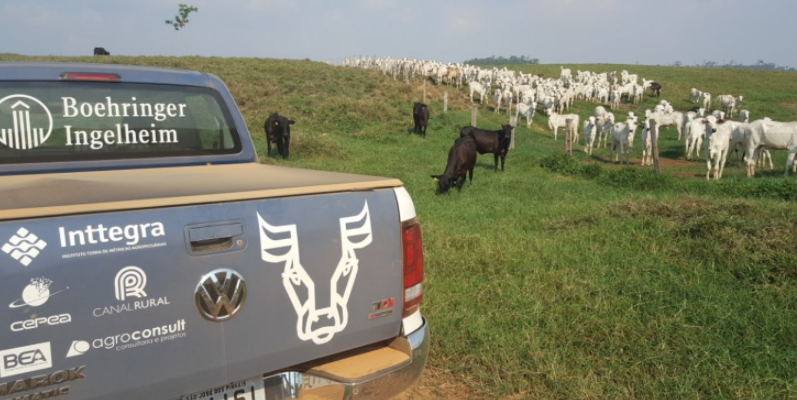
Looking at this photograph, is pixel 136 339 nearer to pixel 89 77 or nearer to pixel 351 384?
pixel 351 384

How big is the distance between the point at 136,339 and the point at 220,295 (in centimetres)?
33

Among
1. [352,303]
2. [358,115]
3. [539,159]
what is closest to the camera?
[352,303]

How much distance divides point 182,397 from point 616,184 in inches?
467

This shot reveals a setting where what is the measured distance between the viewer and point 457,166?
39.0 feet

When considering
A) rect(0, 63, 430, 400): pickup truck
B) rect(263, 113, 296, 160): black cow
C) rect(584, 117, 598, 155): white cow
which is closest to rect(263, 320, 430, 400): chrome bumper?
rect(0, 63, 430, 400): pickup truck

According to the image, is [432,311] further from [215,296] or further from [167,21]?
[167,21]

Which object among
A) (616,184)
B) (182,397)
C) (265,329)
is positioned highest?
(265,329)

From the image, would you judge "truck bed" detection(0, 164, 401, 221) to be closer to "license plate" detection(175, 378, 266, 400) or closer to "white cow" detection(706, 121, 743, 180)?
"license plate" detection(175, 378, 266, 400)

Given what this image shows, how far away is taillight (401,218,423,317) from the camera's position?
9.29 feet

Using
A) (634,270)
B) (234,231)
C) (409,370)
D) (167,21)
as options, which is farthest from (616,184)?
(167,21)

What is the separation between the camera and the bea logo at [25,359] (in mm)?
1853

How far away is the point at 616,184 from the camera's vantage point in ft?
41.3

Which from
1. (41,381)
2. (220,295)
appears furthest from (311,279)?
(41,381)

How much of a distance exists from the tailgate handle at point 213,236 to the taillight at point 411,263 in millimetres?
869
